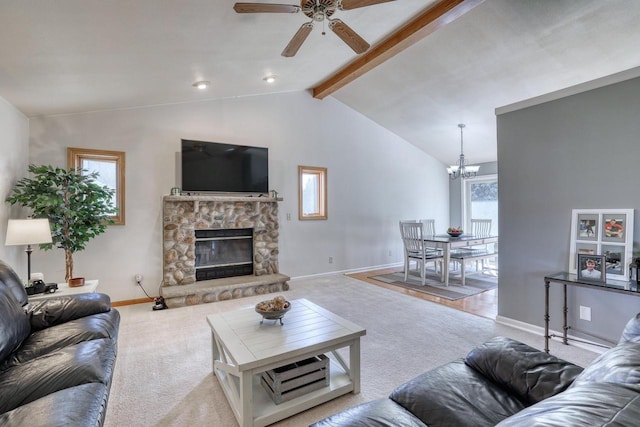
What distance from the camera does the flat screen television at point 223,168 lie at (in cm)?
443

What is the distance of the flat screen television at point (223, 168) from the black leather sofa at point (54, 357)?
92.7 inches

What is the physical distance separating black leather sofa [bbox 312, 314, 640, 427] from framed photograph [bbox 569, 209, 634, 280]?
161 cm

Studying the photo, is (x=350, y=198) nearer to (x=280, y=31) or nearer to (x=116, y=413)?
(x=280, y=31)

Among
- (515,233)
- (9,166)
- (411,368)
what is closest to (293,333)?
(411,368)

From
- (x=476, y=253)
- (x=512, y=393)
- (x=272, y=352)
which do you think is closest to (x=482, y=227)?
(x=476, y=253)

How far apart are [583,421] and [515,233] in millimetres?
2986

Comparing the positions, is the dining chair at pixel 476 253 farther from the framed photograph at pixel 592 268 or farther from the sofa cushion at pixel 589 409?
the sofa cushion at pixel 589 409

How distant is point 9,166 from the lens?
3119 mm

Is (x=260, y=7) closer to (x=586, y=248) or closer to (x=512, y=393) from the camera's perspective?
(x=512, y=393)

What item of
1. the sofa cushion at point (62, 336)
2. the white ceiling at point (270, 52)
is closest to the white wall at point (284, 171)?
the white ceiling at point (270, 52)

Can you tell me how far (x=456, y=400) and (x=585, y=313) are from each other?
2336mm

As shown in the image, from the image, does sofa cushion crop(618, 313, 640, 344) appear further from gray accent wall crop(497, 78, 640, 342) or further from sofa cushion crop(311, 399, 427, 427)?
gray accent wall crop(497, 78, 640, 342)

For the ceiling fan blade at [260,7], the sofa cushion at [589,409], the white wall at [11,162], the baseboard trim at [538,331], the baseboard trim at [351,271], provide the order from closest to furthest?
the sofa cushion at [589,409] → the ceiling fan blade at [260,7] → the baseboard trim at [538,331] → the white wall at [11,162] → the baseboard trim at [351,271]

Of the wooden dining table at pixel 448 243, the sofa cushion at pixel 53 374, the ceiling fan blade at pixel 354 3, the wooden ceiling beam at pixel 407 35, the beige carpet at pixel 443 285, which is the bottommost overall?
the beige carpet at pixel 443 285
